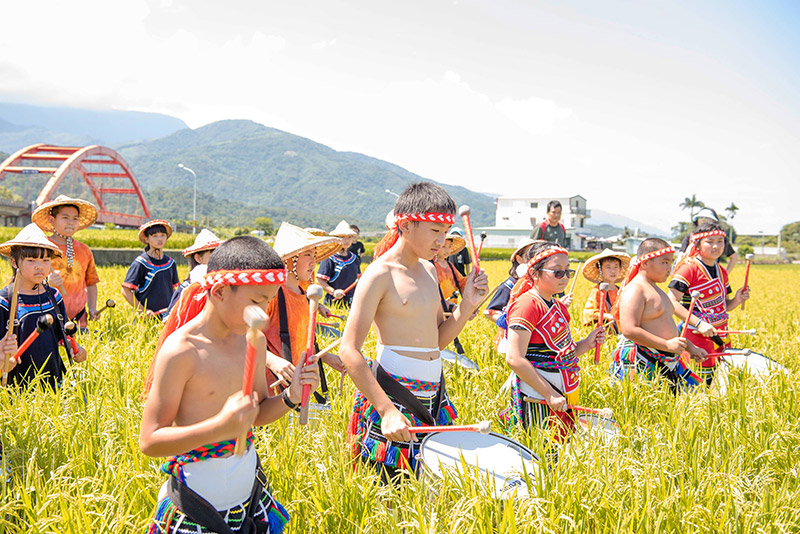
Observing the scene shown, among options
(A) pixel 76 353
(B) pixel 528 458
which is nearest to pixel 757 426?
(B) pixel 528 458

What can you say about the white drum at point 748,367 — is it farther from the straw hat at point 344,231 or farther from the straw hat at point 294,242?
the straw hat at point 344,231

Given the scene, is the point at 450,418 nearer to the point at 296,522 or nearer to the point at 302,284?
the point at 296,522

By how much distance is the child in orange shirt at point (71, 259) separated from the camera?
213 inches

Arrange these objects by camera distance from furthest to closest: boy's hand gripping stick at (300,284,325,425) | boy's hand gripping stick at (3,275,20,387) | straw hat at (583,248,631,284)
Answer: straw hat at (583,248,631,284) < boy's hand gripping stick at (3,275,20,387) < boy's hand gripping stick at (300,284,325,425)

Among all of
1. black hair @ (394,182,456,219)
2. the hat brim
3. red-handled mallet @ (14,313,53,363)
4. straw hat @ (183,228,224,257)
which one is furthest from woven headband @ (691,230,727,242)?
red-handled mallet @ (14,313,53,363)

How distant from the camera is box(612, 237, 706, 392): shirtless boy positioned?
4.03 m

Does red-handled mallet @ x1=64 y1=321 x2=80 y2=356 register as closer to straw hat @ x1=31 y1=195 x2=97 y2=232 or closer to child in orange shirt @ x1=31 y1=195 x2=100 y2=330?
child in orange shirt @ x1=31 y1=195 x2=100 y2=330

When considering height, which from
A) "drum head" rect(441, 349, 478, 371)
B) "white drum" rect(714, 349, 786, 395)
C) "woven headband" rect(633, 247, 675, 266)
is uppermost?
"woven headband" rect(633, 247, 675, 266)

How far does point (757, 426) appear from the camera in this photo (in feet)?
11.5

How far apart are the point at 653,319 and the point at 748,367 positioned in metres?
1.25

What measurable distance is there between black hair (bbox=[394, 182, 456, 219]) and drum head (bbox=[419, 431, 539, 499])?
1.00m

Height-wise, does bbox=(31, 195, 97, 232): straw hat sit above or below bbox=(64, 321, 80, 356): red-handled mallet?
above

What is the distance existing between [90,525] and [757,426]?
3.65m

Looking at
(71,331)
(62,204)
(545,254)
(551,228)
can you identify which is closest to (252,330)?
(545,254)
